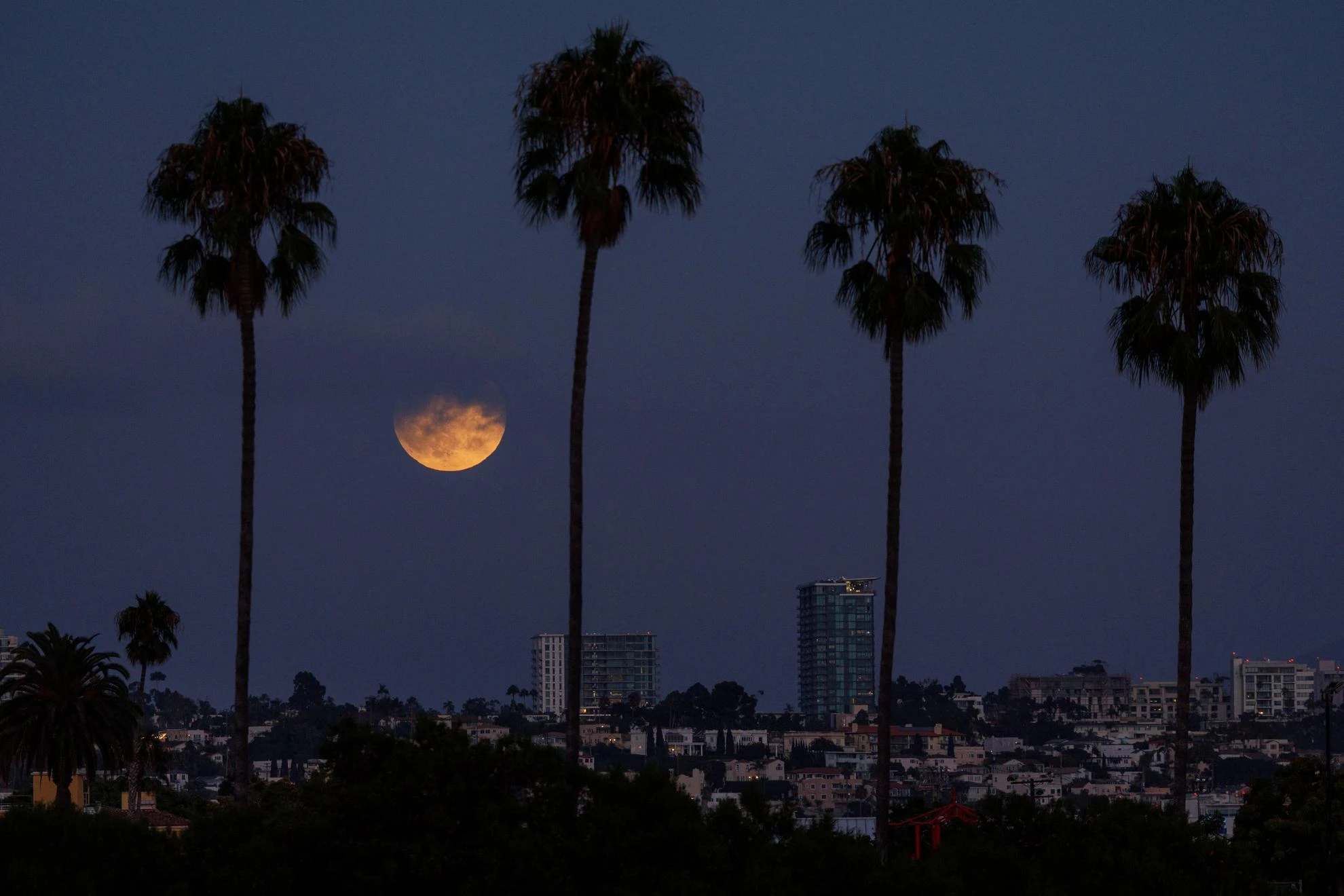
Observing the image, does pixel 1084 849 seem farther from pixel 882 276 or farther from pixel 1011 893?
pixel 882 276

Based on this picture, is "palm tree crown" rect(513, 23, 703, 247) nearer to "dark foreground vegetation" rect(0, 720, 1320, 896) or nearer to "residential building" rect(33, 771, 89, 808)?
"dark foreground vegetation" rect(0, 720, 1320, 896)

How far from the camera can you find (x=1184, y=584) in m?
37.5

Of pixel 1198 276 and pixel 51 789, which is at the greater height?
pixel 1198 276

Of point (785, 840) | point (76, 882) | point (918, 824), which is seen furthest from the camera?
point (918, 824)

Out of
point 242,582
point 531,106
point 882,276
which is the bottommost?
point 242,582

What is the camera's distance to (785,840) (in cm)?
3003

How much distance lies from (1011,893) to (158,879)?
47.0 feet

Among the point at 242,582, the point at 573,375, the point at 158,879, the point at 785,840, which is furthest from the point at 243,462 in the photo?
the point at 785,840

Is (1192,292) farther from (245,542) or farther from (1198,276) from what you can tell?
(245,542)

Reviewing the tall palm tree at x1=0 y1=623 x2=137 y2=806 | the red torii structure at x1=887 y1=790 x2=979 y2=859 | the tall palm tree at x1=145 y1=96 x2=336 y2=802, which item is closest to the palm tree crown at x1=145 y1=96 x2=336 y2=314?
the tall palm tree at x1=145 y1=96 x2=336 y2=802

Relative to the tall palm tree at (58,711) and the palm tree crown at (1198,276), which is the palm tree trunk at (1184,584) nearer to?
the palm tree crown at (1198,276)

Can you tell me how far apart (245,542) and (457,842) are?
1027 centimetres

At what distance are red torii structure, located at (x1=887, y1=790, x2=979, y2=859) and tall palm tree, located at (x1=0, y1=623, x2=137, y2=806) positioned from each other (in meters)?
38.3

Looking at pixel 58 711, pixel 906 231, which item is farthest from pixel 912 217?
pixel 58 711
